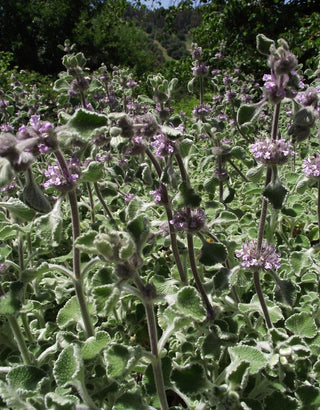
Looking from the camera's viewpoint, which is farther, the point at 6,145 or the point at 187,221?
the point at 187,221

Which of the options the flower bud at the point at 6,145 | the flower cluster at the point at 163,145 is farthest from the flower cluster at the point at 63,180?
the flower cluster at the point at 163,145

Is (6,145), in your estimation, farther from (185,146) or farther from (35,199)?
(185,146)

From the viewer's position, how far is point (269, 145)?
1604mm

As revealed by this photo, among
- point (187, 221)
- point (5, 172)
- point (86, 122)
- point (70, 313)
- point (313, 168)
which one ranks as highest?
point (86, 122)

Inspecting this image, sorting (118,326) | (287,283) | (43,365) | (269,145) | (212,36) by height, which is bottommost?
(118,326)

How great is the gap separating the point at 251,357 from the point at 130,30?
34.9 m

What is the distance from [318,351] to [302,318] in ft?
0.74

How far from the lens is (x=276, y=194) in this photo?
4.91 feet

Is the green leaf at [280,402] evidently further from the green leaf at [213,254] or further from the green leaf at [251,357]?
the green leaf at [213,254]

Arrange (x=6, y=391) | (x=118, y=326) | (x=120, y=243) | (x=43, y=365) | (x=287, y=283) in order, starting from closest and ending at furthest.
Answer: (x=120, y=243), (x=6, y=391), (x=287, y=283), (x=43, y=365), (x=118, y=326)

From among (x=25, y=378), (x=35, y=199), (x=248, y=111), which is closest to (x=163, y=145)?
(x=248, y=111)

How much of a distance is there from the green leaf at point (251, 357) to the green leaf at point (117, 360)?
0.39 meters

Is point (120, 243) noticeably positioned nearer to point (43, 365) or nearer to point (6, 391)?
point (6, 391)

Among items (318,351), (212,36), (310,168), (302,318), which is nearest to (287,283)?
(302,318)
